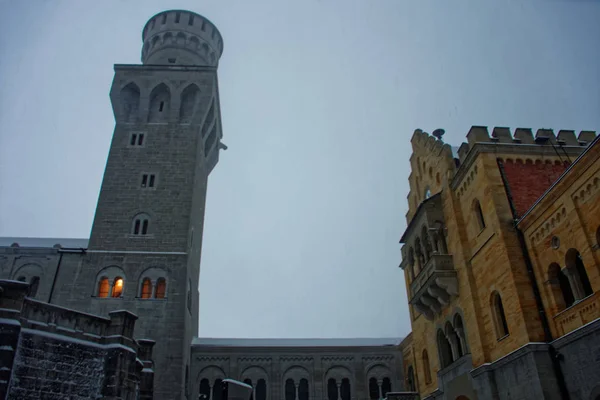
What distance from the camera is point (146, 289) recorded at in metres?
36.2

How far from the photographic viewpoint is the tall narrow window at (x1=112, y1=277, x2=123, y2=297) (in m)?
35.8

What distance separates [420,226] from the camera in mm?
27016

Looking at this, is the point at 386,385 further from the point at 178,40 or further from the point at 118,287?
the point at 178,40

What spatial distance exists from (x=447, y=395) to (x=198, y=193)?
28.0m

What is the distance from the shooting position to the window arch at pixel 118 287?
117ft

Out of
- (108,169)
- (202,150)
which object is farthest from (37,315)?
(202,150)

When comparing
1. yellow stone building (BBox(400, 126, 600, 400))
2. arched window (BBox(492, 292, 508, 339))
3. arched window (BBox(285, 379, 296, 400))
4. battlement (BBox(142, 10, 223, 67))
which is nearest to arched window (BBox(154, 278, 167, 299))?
arched window (BBox(285, 379, 296, 400))

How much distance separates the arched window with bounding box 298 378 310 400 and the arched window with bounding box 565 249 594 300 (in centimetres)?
2848

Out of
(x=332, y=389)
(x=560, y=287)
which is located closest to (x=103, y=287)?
(x=332, y=389)

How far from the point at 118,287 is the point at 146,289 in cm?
208

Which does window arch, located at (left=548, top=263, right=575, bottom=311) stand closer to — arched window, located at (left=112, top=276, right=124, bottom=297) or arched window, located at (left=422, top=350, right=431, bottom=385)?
arched window, located at (left=422, top=350, right=431, bottom=385)

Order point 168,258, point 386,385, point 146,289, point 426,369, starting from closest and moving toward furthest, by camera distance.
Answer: point 426,369
point 146,289
point 168,258
point 386,385

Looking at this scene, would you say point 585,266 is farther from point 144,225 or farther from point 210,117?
point 210,117

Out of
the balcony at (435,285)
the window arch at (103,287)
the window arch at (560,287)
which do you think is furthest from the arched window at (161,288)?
the window arch at (560,287)
